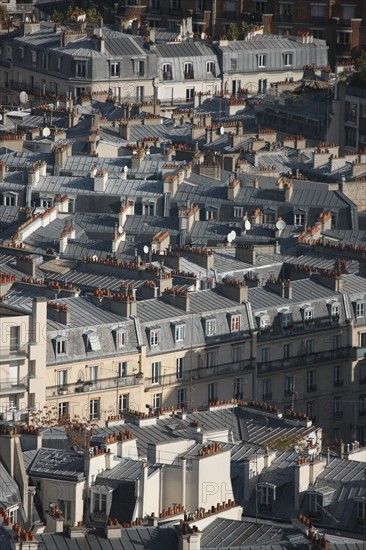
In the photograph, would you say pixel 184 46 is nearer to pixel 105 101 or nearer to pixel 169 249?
pixel 105 101

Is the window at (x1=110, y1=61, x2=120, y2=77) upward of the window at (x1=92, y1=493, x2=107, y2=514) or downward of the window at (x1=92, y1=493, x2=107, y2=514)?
downward

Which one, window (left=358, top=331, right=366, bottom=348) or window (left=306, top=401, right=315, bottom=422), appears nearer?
window (left=306, top=401, right=315, bottom=422)

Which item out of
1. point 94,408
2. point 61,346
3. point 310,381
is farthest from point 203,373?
point 61,346

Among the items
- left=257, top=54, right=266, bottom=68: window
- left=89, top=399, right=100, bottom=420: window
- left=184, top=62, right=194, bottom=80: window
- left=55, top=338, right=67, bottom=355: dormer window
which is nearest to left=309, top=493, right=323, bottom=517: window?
left=89, top=399, right=100, bottom=420: window

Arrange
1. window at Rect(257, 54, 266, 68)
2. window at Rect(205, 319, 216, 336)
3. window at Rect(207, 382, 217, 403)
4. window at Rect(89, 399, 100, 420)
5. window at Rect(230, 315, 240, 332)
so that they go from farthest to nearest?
window at Rect(257, 54, 266, 68)
window at Rect(230, 315, 240, 332)
window at Rect(205, 319, 216, 336)
window at Rect(207, 382, 217, 403)
window at Rect(89, 399, 100, 420)

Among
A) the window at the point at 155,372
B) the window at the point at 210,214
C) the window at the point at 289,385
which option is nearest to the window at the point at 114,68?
the window at the point at 210,214

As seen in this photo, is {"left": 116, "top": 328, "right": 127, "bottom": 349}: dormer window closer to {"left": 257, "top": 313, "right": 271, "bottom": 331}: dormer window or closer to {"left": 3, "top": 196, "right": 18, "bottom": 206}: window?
{"left": 257, "top": 313, "right": 271, "bottom": 331}: dormer window
